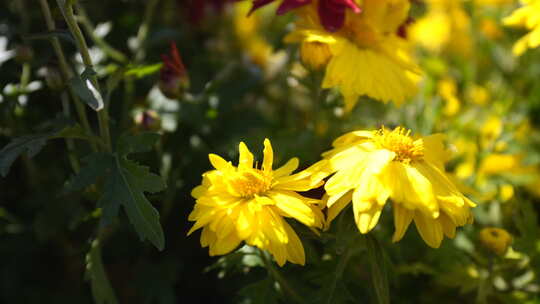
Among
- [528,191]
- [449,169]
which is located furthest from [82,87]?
[528,191]

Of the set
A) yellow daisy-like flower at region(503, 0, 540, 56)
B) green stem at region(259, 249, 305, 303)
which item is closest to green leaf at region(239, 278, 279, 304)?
green stem at region(259, 249, 305, 303)

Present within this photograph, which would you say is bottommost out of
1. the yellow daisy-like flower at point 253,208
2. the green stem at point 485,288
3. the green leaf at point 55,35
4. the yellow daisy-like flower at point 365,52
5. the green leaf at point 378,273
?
the green stem at point 485,288

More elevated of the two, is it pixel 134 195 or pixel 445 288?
pixel 134 195

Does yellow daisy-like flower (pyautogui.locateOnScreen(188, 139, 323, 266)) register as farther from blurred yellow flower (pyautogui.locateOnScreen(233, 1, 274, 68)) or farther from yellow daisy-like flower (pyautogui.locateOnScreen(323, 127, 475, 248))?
blurred yellow flower (pyautogui.locateOnScreen(233, 1, 274, 68))

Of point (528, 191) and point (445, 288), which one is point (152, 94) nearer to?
point (445, 288)

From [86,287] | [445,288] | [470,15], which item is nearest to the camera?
[445,288]

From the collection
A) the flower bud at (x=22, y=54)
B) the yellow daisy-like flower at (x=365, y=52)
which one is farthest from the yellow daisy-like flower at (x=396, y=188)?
the flower bud at (x=22, y=54)

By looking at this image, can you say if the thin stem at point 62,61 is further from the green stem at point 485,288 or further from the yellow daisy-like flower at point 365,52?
the green stem at point 485,288
